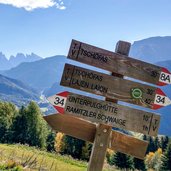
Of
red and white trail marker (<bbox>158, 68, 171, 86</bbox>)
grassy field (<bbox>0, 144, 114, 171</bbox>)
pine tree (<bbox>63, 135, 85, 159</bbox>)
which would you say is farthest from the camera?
pine tree (<bbox>63, 135, 85, 159</bbox>)

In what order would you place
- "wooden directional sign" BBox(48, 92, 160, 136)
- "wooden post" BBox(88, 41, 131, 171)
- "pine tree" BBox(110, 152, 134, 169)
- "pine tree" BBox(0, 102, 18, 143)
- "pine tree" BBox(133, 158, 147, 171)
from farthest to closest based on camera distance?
1. "pine tree" BBox(133, 158, 147, 171)
2. "pine tree" BBox(110, 152, 134, 169)
3. "pine tree" BBox(0, 102, 18, 143)
4. "wooden post" BBox(88, 41, 131, 171)
5. "wooden directional sign" BBox(48, 92, 160, 136)

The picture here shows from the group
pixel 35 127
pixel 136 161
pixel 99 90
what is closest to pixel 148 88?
pixel 99 90

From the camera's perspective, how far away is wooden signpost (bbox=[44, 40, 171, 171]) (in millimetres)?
8297

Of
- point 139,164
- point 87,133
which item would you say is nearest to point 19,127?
point 139,164

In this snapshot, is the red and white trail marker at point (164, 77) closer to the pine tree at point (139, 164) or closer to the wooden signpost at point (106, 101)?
the wooden signpost at point (106, 101)

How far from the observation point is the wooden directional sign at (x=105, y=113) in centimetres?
823

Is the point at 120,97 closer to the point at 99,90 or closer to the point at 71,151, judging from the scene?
the point at 99,90

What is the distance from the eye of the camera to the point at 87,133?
348 inches

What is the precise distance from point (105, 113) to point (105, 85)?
0.62m

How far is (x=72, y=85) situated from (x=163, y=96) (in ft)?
6.86

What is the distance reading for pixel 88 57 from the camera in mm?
8500

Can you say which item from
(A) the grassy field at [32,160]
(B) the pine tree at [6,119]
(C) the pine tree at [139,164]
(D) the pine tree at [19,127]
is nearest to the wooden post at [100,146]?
(A) the grassy field at [32,160]

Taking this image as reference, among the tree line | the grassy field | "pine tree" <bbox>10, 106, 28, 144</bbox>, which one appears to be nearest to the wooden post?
the grassy field

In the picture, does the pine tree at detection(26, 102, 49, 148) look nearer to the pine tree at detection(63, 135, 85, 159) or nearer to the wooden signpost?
the pine tree at detection(63, 135, 85, 159)
